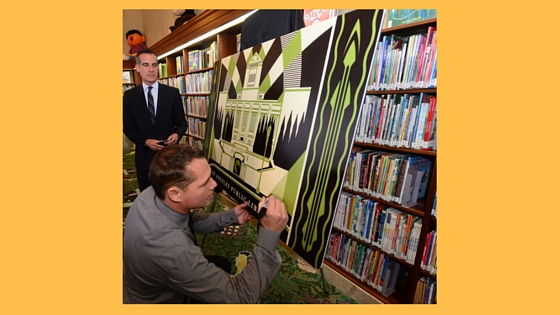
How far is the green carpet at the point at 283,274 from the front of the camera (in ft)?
6.19

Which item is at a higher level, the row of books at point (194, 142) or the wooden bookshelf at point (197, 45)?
the wooden bookshelf at point (197, 45)

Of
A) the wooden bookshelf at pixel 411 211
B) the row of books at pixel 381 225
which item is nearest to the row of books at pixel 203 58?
the wooden bookshelf at pixel 411 211

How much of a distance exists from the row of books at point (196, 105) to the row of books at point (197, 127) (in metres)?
0.11

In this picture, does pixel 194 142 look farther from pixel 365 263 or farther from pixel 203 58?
pixel 365 263

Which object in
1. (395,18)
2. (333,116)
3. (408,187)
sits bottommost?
(408,187)

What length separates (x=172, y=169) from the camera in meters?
1.07

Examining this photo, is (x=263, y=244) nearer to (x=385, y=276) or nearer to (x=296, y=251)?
(x=296, y=251)

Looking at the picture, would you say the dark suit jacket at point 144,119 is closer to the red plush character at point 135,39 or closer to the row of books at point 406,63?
the row of books at point 406,63

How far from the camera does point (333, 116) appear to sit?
87cm

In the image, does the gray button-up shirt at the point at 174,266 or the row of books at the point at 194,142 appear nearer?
the gray button-up shirt at the point at 174,266

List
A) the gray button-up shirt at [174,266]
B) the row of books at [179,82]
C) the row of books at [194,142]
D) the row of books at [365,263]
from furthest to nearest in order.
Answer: the row of books at [179,82] → the row of books at [194,142] → the row of books at [365,263] → the gray button-up shirt at [174,266]

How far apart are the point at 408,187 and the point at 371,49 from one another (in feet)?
3.49

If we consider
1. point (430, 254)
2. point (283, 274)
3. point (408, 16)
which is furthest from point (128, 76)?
point (430, 254)

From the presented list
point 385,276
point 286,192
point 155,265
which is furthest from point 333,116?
point 385,276
